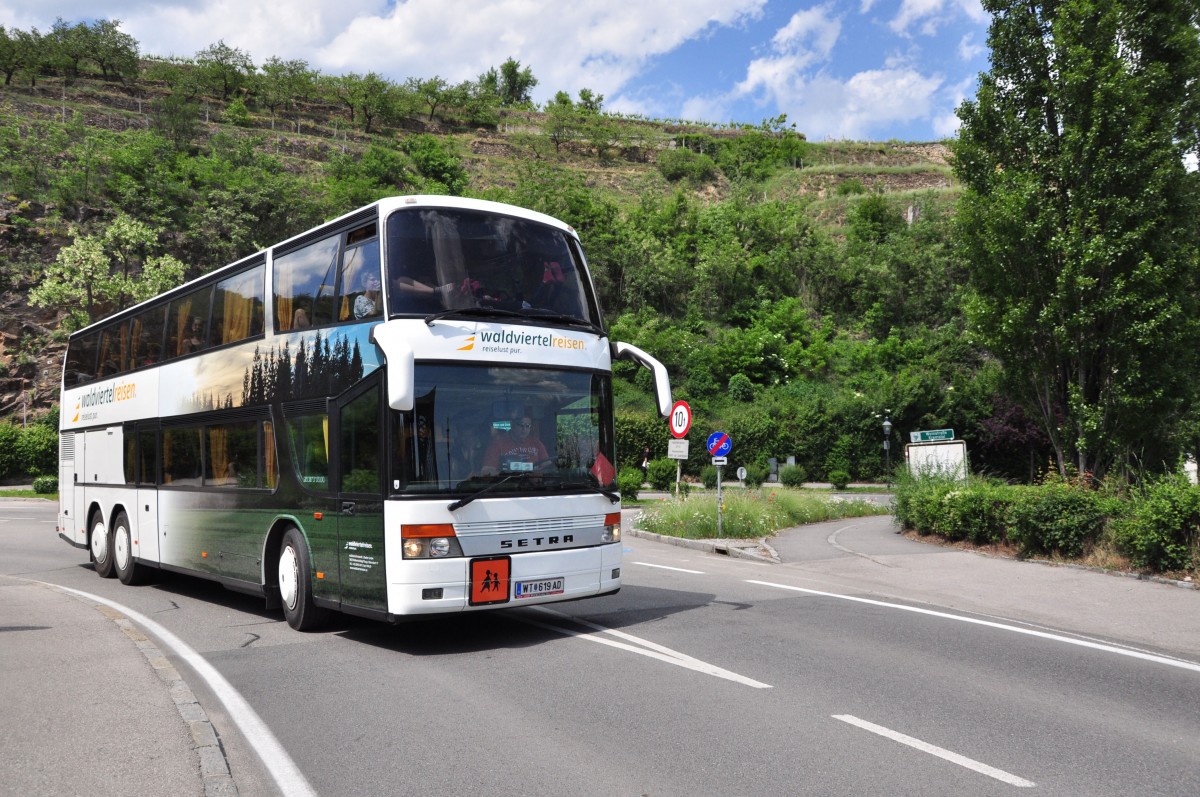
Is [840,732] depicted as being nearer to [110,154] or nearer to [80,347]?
[80,347]

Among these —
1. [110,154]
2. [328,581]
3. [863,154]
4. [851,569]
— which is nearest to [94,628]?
[328,581]

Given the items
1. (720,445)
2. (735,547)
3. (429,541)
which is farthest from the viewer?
(720,445)

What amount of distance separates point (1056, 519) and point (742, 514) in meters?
8.33

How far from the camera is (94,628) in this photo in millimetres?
10234

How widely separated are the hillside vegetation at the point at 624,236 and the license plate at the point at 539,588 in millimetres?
29862

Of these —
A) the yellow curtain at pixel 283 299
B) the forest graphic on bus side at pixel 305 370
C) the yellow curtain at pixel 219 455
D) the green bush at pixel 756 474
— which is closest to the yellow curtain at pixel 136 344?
the yellow curtain at pixel 219 455

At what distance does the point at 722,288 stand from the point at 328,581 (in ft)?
183

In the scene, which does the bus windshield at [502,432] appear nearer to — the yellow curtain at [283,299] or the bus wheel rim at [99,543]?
the yellow curtain at [283,299]

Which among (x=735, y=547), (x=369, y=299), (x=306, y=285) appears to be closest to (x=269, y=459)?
(x=306, y=285)

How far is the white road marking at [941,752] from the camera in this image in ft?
16.2

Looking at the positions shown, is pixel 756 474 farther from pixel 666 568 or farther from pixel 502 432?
pixel 502 432

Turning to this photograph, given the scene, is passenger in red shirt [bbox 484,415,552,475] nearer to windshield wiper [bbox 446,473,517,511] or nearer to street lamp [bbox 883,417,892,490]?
windshield wiper [bbox 446,473,517,511]

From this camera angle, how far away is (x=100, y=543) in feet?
51.5

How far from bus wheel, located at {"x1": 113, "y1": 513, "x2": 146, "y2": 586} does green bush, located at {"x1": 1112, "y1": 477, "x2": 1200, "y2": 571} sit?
1518 cm
